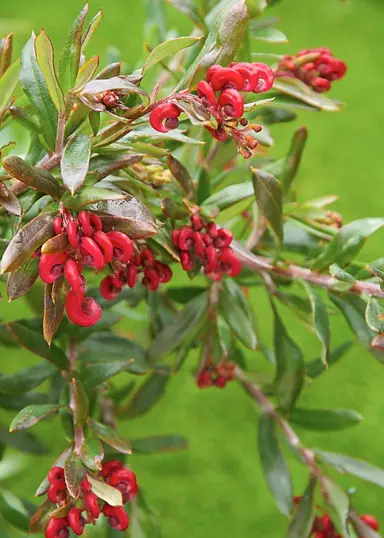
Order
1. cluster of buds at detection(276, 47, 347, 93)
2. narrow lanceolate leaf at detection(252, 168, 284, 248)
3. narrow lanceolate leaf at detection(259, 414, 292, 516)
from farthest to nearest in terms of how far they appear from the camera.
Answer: narrow lanceolate leaf at detection(259, 414, 292, 516)
cluster of buds at detection(276, 47, 347, 93)
narrow lanceolate leaf at detection(252, 168, 284, 248)

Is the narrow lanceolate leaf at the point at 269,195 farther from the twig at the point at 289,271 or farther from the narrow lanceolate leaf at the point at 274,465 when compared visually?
the narrow lanceolate leaf at the point at 274,465

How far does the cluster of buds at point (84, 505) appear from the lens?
2.06 feet

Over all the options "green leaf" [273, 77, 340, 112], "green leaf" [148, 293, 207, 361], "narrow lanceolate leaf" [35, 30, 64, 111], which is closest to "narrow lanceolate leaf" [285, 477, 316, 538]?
"green leaf" [148, 293, 207, 361]

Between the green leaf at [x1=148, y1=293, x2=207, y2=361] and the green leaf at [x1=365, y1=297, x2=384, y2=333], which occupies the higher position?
the green leaf at [x1=365, y1=297, x2=384, y2=333]

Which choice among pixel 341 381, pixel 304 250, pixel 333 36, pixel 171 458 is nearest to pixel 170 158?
pixel 304 250

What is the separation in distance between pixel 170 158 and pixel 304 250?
305 mm

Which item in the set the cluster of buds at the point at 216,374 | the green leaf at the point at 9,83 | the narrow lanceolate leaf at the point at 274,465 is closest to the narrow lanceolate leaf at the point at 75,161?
the green leaf at the point at 9,83

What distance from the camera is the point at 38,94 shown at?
652 mm

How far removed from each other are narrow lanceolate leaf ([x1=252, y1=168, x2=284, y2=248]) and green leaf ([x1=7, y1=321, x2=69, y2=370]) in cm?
26

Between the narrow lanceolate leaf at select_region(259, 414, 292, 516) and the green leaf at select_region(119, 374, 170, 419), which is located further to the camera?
the green leaf at select_region(119, 374, 170, 419)

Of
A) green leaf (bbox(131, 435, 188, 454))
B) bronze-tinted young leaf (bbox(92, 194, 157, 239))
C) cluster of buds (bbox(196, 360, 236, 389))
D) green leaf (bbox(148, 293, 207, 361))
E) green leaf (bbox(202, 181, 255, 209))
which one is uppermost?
bronze-tinted young leaf (bbox(92, 194, 157, 239))

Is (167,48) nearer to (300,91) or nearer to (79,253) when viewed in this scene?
(79,253)

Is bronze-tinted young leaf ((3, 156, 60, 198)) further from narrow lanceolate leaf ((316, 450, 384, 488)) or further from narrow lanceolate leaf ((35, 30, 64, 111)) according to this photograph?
narrow lanceolate leaf ((316, 450, 384, 488))

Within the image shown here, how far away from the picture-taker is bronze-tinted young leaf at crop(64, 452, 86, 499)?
62cm
